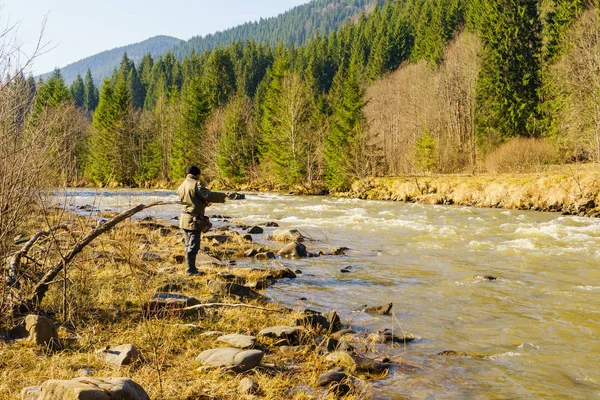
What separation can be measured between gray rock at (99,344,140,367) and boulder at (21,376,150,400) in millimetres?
1014

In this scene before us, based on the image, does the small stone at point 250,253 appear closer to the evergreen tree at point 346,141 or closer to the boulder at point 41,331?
the boulder at point 41,331

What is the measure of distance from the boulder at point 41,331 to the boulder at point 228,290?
3039 mm

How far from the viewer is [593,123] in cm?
2859

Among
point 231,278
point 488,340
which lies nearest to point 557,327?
point 488,340

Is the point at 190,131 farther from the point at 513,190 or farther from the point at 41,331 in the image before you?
the point at 41,331

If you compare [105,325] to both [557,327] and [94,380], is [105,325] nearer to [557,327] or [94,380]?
[94,380]

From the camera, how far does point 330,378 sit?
484 cm

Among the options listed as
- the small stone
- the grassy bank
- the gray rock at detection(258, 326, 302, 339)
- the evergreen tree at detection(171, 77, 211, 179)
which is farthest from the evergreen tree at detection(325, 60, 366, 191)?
the gray rock at detection(258, 326, 302, 339)

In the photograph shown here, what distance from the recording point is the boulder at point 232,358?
4.75 metres

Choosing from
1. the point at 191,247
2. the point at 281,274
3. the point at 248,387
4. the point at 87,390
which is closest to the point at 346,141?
the point at 281,274

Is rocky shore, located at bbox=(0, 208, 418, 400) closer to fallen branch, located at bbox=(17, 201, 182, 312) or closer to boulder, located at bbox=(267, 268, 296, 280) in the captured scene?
fallen branch, located at bbox=(17, 201, 182, 312)

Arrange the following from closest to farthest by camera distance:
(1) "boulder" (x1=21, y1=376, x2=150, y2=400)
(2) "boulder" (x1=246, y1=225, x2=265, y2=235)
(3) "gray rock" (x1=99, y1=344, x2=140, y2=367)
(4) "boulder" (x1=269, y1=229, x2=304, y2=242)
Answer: (1) "boulder" (x1=21, y1=376, x2=150, y2=400)
(3) "gray rock" (x1=99, y1=344, x2=140, y2=367)
(4) "boulder" (x1=269, y1=229, x2=304, y2=242)
(2) "boulder" (x1=246, y1=225, x2=265, y2=235)

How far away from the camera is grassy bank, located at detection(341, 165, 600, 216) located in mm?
22406

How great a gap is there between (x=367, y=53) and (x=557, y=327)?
92.2 metres
